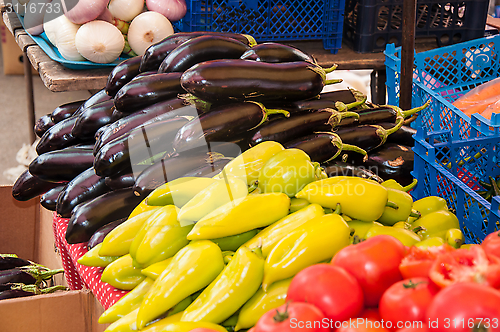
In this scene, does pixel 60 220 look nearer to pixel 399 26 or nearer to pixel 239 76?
pixel 239 76

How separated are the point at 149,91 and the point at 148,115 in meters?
0.08

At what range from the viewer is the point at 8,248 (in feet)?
6.14

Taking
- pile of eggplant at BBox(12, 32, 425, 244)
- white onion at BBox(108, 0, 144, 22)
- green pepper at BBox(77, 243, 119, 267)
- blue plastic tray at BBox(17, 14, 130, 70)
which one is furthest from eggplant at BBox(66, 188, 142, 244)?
white onion at BBox(108, 0, 144, 22)

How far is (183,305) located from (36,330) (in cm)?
57

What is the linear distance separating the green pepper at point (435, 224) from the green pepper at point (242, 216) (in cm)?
28

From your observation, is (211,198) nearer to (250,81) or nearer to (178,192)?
(178,192)

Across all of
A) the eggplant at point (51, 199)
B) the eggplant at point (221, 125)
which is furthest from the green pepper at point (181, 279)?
the eggplant at point (51, 199)

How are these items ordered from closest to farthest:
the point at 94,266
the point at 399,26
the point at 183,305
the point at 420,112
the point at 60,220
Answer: the point at 183,305
the point at 94,266
the point at 420,112
the point at 60,220
the point at 399,26

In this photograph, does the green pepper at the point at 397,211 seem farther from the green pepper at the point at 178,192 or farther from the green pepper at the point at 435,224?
the green pepper at the point at 178,192

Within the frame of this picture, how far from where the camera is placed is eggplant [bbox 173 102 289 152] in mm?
1090

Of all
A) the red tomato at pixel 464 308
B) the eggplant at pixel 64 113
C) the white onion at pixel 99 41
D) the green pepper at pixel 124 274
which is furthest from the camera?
the white onion at pixel 99 41

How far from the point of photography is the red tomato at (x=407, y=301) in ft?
1.67

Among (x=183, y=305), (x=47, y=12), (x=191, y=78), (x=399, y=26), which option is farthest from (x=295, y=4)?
(x=183, y=305)

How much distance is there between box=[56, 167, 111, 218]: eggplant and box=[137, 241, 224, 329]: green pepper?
54 cm
